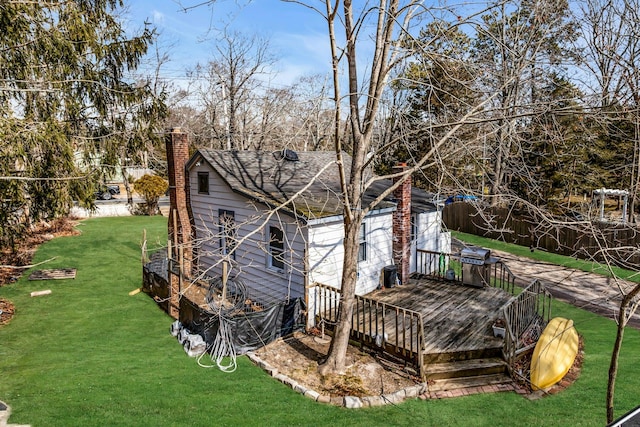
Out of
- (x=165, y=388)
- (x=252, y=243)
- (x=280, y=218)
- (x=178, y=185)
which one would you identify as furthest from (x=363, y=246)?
(x=165, y=388)

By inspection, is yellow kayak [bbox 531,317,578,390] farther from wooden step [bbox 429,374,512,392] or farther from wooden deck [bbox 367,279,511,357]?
wooden deck [bbox 367,279,511,357]

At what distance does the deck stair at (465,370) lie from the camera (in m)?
7.67

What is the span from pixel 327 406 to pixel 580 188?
24.3 meters

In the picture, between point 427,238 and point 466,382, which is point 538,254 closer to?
point 427,238

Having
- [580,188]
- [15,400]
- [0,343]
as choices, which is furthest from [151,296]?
[580,188]

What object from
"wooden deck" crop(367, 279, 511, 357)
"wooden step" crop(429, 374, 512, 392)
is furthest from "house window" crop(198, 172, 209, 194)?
"wooden step" crop(429, 374, 512, 392)

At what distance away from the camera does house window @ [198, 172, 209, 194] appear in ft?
42.6

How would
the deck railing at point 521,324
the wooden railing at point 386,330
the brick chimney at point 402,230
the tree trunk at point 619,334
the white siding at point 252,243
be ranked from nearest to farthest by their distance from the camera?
the tree trunk at point 619,334
the wooden railing at point 386,330
the deck railing at point 521,324
the white siding at point 252,243
the brick chimney at point 402,230

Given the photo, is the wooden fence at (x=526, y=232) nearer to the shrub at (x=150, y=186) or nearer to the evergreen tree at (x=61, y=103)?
the evergreen tree at (x=61, y=103)

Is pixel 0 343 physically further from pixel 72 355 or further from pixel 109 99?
pixel 109 99

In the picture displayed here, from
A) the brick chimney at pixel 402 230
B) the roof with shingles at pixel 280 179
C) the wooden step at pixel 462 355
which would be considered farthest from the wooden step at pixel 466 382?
the brick chimney at pixel 402 230

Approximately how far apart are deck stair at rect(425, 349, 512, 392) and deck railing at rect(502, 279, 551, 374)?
0.26m

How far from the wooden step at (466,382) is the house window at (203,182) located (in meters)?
8.87

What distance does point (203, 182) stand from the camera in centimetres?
1315
